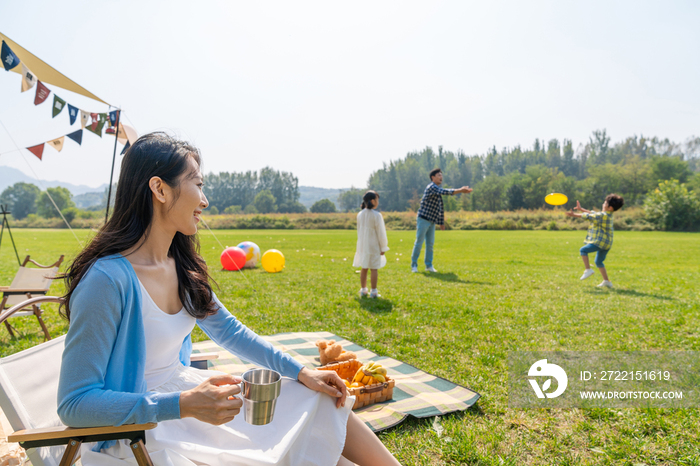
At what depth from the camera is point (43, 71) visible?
6.84 meters

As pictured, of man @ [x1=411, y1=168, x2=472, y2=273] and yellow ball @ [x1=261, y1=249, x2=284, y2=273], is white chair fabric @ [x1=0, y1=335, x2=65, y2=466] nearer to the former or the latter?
man @ [x1=411, y1=168, x2=472, y2=273]

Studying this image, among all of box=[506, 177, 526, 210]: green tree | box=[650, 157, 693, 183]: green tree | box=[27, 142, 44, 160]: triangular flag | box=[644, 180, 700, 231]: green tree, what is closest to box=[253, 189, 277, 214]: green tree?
box=[506, 177, 526, 210]: green tree

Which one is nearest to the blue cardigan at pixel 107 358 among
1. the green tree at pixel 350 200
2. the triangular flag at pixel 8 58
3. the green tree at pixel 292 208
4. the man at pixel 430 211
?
the triangular flag at pixel 8 58

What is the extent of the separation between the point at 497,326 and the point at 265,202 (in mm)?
107209

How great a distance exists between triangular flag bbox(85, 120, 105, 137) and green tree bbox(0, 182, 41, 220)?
85458 mm

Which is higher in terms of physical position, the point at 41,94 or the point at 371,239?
the point at 41,94

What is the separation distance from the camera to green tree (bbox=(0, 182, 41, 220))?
3076 inches

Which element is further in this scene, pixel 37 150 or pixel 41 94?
pixel 37 150

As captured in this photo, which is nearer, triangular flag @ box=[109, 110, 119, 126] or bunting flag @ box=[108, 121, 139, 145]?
triangular flag @ box=[109, 110, 119, 126]

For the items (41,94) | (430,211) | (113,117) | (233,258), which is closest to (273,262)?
(233,258)

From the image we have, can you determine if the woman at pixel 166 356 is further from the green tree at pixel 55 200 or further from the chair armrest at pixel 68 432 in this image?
the green tree at pixel 55 200

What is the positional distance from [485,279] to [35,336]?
8.42 m

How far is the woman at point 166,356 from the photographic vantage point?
1439 mm

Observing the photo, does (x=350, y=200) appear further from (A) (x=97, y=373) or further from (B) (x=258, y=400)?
(A) (x=97, y=373)
